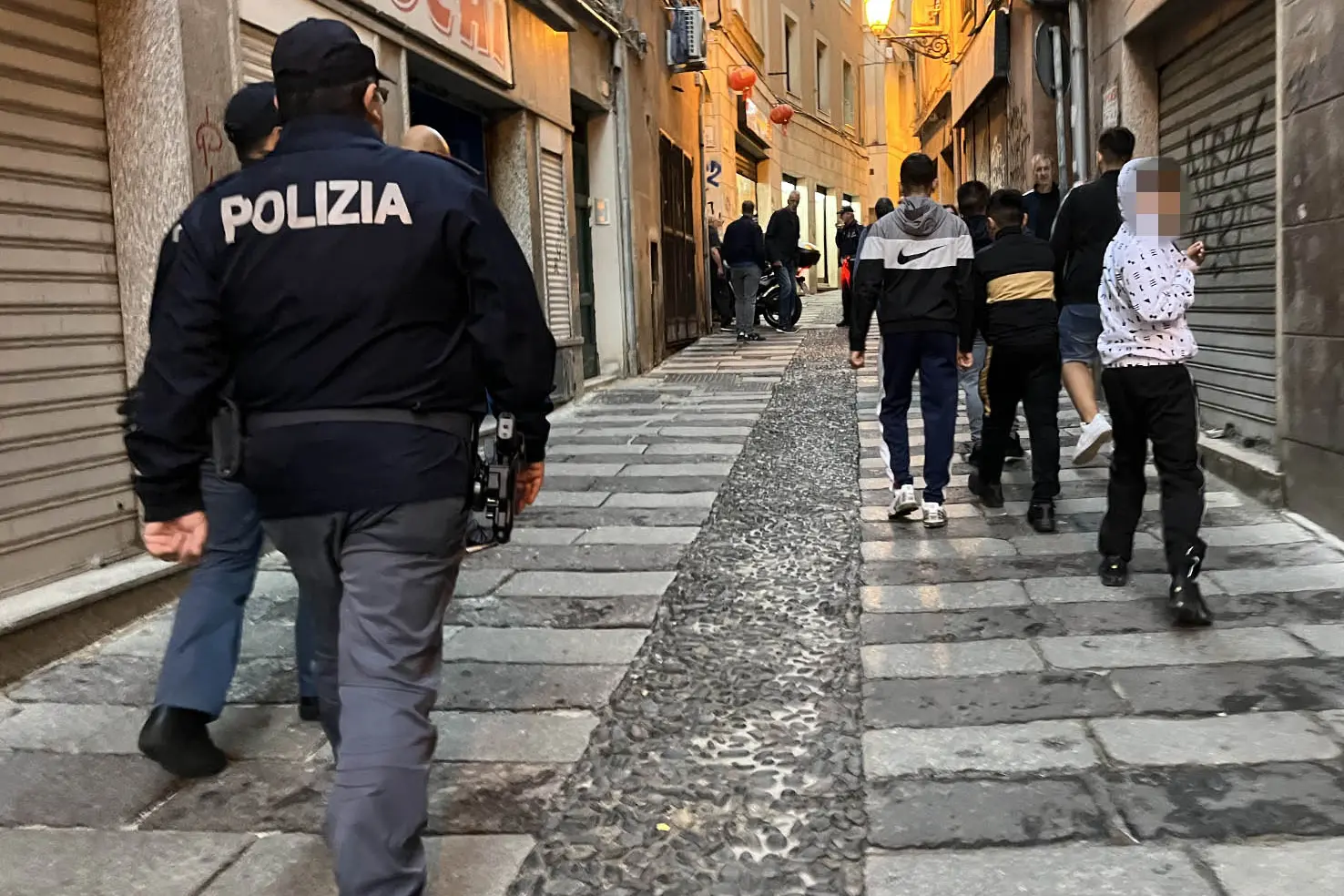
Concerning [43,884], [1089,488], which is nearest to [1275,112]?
[1089,488]

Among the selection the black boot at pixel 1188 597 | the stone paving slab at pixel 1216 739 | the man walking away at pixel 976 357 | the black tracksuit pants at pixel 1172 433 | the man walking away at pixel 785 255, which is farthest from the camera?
the man walking away at pixel 785 255

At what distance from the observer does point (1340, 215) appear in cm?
513

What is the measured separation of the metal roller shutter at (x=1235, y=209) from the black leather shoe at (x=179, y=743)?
534 cm

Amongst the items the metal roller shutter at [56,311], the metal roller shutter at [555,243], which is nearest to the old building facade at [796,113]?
the metal roller shutter at [555,243]

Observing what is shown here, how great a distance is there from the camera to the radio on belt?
97.0 inches

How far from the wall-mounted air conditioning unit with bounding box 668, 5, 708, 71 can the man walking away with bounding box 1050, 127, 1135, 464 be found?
10.2 m

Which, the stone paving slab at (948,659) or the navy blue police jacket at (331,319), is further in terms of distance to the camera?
the stone paving slab at (948,659)

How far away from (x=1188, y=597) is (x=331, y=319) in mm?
3147

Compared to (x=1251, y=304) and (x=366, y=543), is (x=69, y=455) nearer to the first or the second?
(x=366, y=543)

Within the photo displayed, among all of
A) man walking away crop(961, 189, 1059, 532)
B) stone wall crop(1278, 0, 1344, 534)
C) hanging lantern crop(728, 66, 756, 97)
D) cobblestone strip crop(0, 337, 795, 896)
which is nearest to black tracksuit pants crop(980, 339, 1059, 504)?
man walking away crop(961, 189, 1059, 532)

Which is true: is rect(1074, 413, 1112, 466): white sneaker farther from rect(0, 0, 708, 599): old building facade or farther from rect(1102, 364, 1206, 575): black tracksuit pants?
rect(0, 0, 708, 599): old building facade

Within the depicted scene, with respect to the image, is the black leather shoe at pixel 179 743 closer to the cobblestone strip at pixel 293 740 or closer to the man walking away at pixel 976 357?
the cobblestone strip at pixel 293 740

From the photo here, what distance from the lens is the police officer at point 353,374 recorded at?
7.30 ft

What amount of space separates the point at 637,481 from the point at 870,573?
2.36 metres
